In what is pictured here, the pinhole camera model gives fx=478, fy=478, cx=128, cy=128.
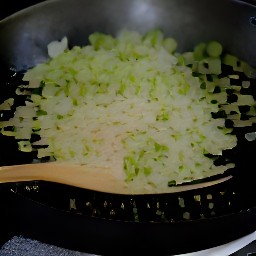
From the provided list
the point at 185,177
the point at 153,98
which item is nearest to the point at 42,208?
the point at 185,177

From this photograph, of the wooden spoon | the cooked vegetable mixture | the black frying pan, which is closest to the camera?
the black frying pan

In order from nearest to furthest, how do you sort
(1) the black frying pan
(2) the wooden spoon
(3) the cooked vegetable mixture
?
(1) the black frying pan → (2) the wooden spoon → (3) the cooked vegetable mixture

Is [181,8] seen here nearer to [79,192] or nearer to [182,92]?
[182,92]

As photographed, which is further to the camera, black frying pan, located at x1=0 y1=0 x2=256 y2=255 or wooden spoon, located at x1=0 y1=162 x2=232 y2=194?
wooden spoon, located at x1=0 y1=162 x2=232 y2=194

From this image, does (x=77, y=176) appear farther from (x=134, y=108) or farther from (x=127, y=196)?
(x=134, y=108)

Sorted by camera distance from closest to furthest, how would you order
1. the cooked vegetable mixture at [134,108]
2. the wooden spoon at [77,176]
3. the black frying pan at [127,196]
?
the black frying pan at [127,196]
the wooden spoon at [77,176]
the cooked vegetable mixture at [134,108]

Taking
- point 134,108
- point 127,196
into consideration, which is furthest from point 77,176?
point 134,108
